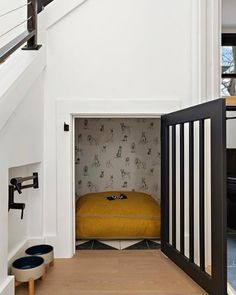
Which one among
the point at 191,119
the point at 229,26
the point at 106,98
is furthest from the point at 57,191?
the point at 229,26

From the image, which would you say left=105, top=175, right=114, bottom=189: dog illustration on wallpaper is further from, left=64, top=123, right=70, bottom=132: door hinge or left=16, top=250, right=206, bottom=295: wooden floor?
left=64, top=123, right=70, bottom=132: door hinge

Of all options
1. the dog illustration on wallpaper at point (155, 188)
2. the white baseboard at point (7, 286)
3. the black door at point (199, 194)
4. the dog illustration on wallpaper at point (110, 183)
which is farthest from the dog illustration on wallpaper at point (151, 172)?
the white baseboard at point (7, 286)

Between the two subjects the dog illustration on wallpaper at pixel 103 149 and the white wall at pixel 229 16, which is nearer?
the white wall at pixel 229 16

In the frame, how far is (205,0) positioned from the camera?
8.07 ft

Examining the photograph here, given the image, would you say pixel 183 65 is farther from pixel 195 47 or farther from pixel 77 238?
pixel 77 238

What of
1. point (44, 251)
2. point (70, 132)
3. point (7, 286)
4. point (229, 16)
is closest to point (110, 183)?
point (70, 132)

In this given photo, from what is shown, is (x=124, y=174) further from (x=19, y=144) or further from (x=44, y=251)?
(x=19, y=144)

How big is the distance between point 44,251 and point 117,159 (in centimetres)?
186

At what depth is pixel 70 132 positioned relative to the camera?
2.62m

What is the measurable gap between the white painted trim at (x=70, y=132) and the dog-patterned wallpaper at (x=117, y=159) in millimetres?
1351

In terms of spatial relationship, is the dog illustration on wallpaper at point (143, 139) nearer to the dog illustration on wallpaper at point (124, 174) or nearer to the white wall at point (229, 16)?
the dog illustration on wallpaper at point (124, 174)

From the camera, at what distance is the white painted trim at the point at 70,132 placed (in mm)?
2590

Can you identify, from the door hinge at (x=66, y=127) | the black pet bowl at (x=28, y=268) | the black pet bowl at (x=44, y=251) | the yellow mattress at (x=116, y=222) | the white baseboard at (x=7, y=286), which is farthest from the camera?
the yellow mattress at (x=116, y=222)

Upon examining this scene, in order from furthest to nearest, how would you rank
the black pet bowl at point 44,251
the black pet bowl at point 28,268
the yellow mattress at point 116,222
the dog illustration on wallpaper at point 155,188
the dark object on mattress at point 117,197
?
the dog illustration on wallpaper at point 155,188 < the dark object on mattress at point 117,197 < the yellow mattress at point 116,222 < the black pet bowl at point 44,251 < the black pet bowl at point 28,268
